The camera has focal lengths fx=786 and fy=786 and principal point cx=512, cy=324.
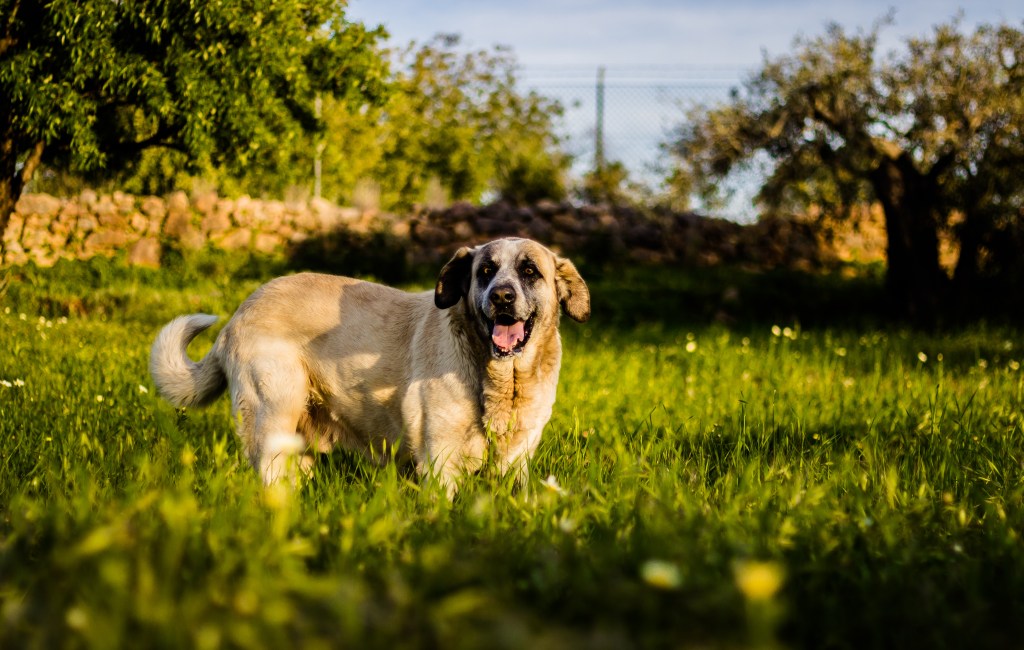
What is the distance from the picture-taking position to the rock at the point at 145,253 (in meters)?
14.3

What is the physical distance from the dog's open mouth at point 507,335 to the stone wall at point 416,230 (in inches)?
434

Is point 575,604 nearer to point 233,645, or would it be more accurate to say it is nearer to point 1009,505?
point 233,645

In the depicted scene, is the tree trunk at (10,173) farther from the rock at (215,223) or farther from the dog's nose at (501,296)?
the dog's nose at (501,296)

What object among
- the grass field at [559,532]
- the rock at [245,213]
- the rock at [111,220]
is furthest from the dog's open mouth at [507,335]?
the rock at [111,220]

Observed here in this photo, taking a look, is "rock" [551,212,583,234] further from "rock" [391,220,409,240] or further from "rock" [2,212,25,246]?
"rock" [2,212,25,246]

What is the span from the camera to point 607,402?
5.68 meters

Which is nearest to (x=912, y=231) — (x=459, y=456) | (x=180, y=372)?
(x=459, y=456)

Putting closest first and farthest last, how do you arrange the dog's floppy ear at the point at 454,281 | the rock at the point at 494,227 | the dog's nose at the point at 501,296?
the dog's nose at the point at 501,296, the dog's floppy ear at the point at 454,281, the rock at the point at 494,227

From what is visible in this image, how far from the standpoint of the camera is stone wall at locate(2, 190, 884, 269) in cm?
1478

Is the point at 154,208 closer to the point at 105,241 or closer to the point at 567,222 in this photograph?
the point at 105,241

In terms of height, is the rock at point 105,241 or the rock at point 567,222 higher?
the rock at point 567,222

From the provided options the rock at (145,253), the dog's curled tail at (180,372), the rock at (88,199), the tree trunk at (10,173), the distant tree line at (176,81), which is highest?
the distant tree line at (176,81)

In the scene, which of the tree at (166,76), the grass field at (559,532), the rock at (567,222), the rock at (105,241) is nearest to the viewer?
the grass field at (559,532)

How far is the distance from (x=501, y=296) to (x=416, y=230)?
1227 cm
